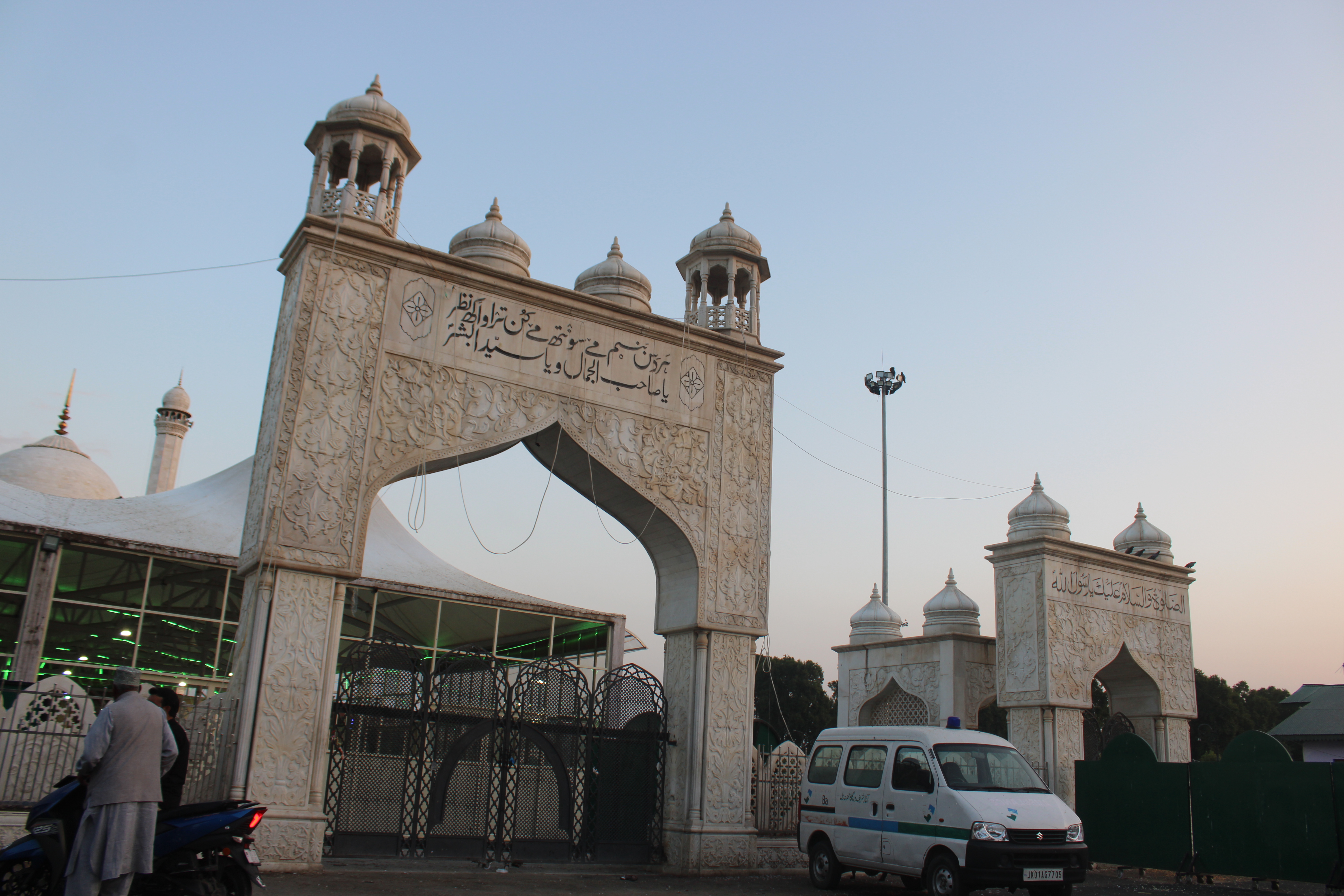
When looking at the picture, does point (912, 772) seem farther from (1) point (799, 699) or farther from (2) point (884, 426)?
(1) point (799, 699)

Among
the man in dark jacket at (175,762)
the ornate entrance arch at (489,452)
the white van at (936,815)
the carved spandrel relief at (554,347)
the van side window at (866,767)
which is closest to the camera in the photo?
the man in dark jacket at (175,762)

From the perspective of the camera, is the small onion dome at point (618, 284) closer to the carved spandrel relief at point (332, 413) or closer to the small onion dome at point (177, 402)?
the carved spandrel relief at point (332, 413)

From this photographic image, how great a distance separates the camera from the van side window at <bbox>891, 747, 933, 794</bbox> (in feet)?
26.1

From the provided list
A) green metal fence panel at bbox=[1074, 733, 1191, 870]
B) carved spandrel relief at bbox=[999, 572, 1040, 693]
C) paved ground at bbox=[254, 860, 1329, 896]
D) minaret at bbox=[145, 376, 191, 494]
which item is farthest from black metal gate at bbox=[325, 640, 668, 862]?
minaret at bbox=[145, 376, 191, 494]

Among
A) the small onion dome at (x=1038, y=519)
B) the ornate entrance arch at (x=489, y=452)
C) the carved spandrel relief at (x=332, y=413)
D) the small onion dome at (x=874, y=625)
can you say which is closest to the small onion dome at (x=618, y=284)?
the ornate entrance arch at (x=489, y=452)

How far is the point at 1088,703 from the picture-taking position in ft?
46.2

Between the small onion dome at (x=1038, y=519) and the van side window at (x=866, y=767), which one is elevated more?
the small onion dome at (x=1038, y=519)

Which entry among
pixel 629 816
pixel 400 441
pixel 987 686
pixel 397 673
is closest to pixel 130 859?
pixel 397 673

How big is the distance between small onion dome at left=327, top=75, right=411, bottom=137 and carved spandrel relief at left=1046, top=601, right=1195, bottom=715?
427 inches

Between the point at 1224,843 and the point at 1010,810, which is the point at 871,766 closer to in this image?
the point at 1010,810

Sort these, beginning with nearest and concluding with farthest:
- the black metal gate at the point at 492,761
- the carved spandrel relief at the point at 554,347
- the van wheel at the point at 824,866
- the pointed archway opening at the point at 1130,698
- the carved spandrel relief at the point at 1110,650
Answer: the black metal gate at the point at 492,761 → the van wheel at the point at 824,866 → the carved spandrel relief at the point at 554,347 → the carved spandrel relief at the point at 1110,650 → the pointed archway opening at the point at 1130,698

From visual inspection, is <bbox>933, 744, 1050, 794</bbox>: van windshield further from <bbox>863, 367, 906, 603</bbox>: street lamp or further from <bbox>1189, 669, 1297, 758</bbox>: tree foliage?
<bbox>1189, 669, 1297, 758</bbox>: tree foliage

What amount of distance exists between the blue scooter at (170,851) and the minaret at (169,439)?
29.7 metres

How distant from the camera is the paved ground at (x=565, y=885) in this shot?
688cm
